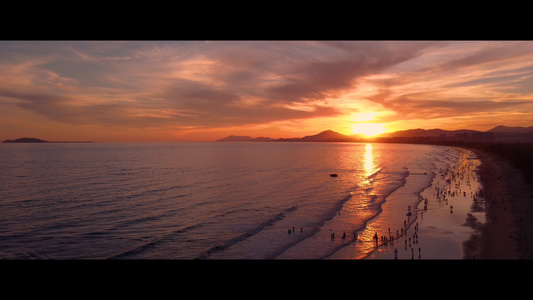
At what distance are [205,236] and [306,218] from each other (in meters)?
5.57

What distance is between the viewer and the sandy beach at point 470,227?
1022 cm

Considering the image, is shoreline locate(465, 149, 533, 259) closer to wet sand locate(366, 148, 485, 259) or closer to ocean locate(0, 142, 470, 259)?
wet sand locate(366, 148, 485, 259)

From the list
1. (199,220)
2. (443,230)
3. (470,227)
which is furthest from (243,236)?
(470,227)

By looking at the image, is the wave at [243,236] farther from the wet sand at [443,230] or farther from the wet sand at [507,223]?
the wet sand at [507,223]

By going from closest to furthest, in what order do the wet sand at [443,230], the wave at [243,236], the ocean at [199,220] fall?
the wet sand at [443,230] → the wave at [243,236] → the ocean at [199,220]

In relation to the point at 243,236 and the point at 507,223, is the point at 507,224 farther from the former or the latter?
the point at 243,236

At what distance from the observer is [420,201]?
63.5ft

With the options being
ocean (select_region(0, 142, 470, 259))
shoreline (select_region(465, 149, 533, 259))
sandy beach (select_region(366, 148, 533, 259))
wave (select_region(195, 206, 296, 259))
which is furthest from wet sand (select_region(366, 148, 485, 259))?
wave (select_region(195, 206, 296, 259))

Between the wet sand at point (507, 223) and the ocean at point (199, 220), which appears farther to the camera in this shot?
the ocean at point (199, 220)

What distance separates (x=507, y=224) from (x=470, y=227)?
157cm

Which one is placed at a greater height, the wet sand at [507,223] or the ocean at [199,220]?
the wet sand at [507,223]

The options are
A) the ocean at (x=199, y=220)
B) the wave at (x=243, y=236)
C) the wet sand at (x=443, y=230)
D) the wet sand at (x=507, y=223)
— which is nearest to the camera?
the wet sand at (x=507, y=223)

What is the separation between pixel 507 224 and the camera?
13031 millimetres

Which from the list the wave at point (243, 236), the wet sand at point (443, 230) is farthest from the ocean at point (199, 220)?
the wet sand at point (443, 230)
